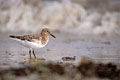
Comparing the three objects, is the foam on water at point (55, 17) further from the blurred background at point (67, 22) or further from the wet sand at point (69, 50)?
the wet sand at point (69, 50)

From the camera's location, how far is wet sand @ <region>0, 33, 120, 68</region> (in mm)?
8180

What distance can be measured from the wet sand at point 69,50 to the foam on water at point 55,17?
1.10 meters

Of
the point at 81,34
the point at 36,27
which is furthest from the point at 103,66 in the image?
the point at 36,27

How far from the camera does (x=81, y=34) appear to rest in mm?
12539

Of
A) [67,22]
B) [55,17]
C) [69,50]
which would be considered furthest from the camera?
[55,17]

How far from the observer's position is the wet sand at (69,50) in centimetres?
818

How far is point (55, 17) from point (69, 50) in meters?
4.61

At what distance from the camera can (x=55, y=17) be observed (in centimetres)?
1412

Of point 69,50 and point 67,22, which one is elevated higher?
point 67,22

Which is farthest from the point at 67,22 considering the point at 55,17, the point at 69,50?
the point at 69,50

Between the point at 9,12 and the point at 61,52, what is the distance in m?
5.57

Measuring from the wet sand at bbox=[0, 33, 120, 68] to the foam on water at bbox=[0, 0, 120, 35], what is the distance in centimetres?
110

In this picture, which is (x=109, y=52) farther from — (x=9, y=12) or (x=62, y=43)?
(x=9, y=12)

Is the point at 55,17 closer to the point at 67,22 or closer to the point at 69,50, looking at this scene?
the point at 67,22
